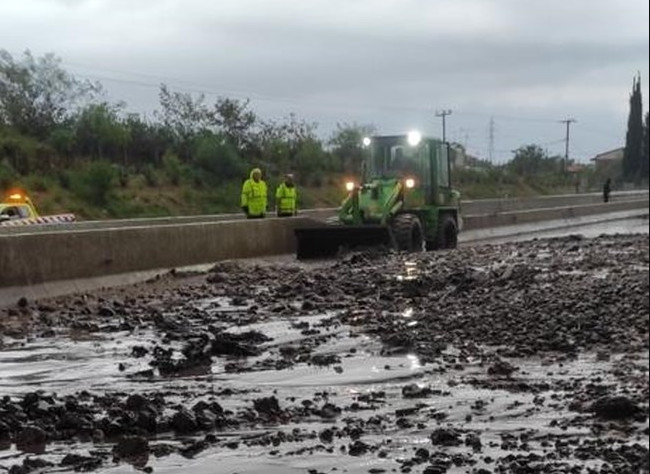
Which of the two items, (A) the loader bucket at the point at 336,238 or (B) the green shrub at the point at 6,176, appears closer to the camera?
(A) the loader bucket at the point at 336,238

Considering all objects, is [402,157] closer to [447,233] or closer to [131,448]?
[447,233]

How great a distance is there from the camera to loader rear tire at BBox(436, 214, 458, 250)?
2570cm

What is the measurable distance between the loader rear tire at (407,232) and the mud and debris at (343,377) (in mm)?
7178

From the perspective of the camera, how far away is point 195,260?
19.5 meters

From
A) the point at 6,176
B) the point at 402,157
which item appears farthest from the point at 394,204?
the point at 6,176

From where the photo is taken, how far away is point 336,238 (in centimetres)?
2264

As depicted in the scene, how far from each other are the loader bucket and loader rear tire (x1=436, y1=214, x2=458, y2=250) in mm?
3300

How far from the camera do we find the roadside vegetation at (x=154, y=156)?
150ft

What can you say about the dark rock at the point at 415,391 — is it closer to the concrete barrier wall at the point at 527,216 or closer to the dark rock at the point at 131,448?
the dark rock at the point at 131,448

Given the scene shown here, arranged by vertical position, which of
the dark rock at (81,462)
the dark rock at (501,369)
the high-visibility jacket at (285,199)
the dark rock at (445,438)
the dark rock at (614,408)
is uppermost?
the high-visibility jacket at (285,199)

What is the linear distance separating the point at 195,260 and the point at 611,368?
1242cm

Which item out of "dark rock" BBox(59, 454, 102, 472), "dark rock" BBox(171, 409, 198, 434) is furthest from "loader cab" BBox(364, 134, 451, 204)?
"dark rock" BBox(59, 454, 102, 472)

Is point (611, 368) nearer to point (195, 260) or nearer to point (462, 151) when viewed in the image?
point (195, 260)

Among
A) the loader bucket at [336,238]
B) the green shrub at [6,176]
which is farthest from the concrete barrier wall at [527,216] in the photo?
the green shrub at [6,176]
